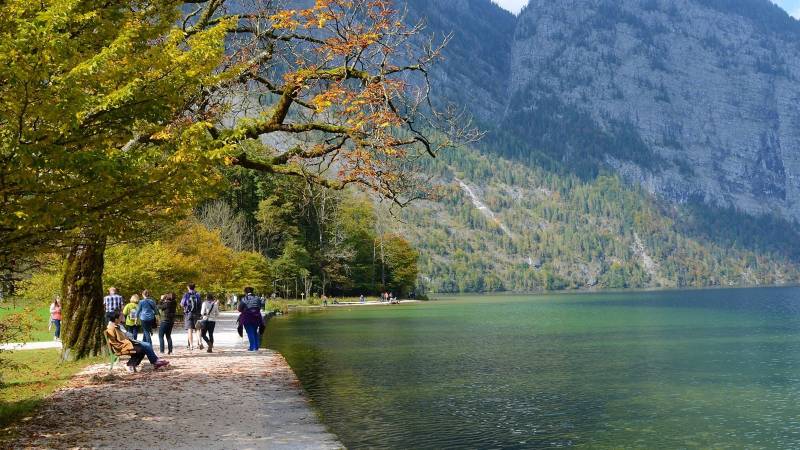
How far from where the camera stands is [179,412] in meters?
14.3

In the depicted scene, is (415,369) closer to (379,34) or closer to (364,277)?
(379,34)

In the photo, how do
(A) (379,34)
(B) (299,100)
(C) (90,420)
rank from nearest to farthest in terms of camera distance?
(C) (90,420)
(A) (379,34)
(B) (299,100)

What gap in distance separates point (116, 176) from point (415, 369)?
18.7 metres

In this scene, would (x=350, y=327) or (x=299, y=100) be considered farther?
(x=350, y=327)

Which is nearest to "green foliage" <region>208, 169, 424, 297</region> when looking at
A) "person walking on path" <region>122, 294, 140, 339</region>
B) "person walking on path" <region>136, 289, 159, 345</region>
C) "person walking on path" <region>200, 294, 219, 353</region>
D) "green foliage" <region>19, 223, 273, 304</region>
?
"green foliage" <region>19, 223, 273, 304</region>

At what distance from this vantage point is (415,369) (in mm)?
26500

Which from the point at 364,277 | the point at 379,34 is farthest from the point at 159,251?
the point at 364,277

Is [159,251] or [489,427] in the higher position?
[159,251]

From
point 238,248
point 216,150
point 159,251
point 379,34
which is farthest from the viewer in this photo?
point 238,248

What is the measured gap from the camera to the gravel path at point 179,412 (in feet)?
38.9

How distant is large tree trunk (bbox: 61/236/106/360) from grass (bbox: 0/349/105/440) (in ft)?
1.71

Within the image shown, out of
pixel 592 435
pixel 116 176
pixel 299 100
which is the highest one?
pixel 299 100

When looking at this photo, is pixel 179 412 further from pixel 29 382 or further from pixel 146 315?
pixel 146 315

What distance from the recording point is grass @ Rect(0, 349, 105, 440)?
44.3 ft
